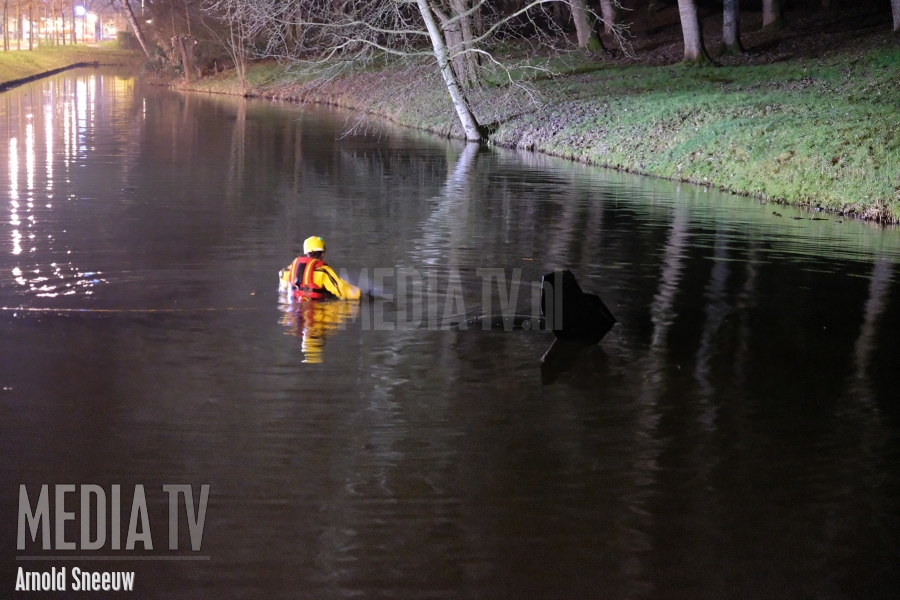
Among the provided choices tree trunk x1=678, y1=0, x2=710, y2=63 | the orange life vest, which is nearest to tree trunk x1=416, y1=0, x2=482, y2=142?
tree trunk x1=678, y1=0, x2=710, y2=63

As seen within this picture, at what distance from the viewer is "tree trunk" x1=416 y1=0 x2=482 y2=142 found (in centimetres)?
3178

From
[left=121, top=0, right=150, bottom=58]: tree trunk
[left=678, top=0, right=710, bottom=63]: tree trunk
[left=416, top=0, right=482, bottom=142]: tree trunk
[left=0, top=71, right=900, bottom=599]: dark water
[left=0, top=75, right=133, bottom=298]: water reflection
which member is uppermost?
[left=121, top=0, right=150, bottom=58]: tree trunk

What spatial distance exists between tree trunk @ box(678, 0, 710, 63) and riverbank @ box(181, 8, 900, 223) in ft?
2.26

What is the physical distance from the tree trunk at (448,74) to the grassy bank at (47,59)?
38.6 m

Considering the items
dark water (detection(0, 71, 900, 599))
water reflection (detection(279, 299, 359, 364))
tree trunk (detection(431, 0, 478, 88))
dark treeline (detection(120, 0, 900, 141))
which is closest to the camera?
dark water (detection(0, 71, 900, 599))

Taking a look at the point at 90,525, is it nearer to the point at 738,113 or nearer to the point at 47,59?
the point at 738,113

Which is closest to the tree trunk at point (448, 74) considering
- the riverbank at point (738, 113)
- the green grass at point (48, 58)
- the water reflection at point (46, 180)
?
the riverbank at point (738, 113)

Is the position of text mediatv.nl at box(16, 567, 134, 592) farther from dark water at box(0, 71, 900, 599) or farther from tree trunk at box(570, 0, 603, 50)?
tree trunk at box(570, 0, 603, 50)

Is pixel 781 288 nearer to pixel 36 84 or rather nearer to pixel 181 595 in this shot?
pixel 181 595

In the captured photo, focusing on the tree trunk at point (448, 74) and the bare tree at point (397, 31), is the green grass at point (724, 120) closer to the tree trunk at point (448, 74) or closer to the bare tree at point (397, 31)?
the tree trunk at point (448, 74)

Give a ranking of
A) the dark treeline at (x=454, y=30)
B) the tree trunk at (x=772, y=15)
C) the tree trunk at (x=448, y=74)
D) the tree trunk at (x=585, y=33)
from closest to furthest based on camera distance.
Result: the dark treeline at (x=454, y=30)
the tree trunk at (x=448, y=74)
the tree trunk at (x=772, y=15)
the tree trunk at (x=585, y=33)

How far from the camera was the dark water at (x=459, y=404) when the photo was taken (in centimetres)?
646

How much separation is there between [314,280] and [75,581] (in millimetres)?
6488

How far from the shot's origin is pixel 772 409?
933 cm
